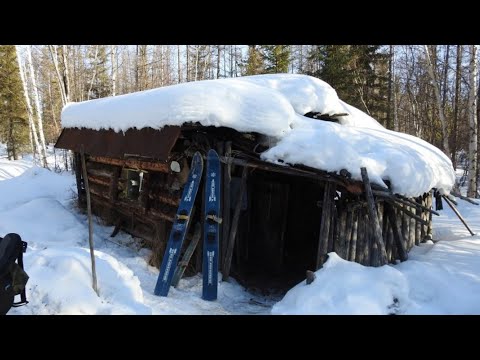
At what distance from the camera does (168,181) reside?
845 centimetres

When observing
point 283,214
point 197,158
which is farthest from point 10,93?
point 197,158

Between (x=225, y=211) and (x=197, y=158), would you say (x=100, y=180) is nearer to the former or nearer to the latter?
(x=197, y=158)

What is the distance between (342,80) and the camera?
22547mm

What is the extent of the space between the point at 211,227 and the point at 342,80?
707 inches

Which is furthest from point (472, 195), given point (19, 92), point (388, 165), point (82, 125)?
point (19, 92)

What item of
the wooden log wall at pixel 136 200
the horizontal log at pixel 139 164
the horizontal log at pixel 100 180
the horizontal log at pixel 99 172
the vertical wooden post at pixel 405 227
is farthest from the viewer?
the horizontal log at pixel 100 180

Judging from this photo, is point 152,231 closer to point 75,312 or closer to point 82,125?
point 82,125

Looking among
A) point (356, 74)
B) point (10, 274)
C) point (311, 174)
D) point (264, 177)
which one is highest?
point (356, 74)

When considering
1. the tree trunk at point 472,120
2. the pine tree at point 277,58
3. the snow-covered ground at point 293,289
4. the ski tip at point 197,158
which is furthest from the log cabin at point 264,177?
the pine tree at point 277,58

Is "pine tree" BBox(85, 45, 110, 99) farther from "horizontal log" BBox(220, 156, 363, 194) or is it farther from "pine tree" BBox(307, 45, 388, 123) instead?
"horizontal log" BBox(220, 156, 363, 194)

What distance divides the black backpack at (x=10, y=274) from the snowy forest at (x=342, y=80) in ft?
50.5

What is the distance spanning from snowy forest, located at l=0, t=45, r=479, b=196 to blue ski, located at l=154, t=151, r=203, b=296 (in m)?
12.6

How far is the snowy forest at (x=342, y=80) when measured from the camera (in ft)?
65.4

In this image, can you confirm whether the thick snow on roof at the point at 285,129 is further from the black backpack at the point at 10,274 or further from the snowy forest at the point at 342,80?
the snowy forest at the point at 342,80
